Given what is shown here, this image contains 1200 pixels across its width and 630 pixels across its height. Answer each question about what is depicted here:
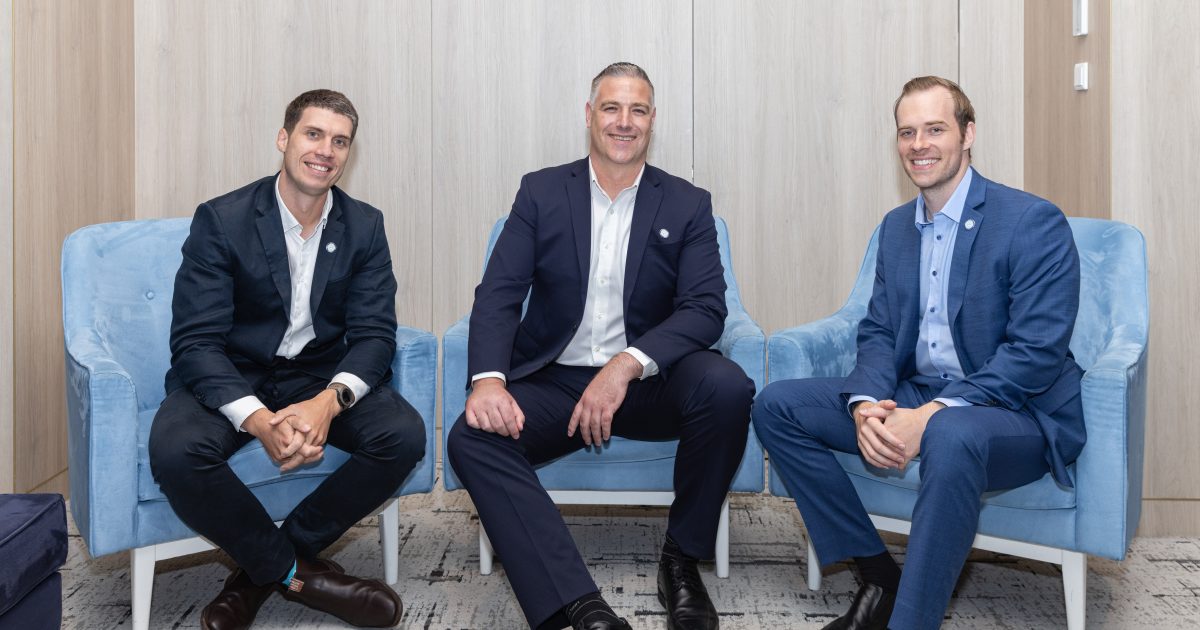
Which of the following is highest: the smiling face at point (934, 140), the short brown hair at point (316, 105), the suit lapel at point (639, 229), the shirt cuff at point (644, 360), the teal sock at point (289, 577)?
the short brown hair at point (316, 105)

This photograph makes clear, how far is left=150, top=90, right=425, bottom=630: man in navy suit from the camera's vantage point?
2.17m

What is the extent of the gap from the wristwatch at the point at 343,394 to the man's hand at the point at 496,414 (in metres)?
0.31

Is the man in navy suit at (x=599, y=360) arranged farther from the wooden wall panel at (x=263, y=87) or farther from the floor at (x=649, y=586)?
the wooden wall panel at (x=263, y=87)

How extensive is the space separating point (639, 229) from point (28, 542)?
1.59m

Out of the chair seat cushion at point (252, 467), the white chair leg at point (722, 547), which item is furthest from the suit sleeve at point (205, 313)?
the white chair leg at point (722, 547)

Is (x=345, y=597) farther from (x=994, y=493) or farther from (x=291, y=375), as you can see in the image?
(x=994, y=493)

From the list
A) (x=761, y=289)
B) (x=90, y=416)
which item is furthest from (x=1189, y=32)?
(x=90, y=416)

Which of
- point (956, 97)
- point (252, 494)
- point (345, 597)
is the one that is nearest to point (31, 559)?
point (252, 494)

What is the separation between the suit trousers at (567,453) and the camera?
2.11 metres

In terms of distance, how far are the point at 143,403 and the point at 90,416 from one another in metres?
0.52

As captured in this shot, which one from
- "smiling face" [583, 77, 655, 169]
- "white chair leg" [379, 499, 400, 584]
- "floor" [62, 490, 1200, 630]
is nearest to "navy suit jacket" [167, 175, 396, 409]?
"white chair leg" [379, 499, 400, 584]

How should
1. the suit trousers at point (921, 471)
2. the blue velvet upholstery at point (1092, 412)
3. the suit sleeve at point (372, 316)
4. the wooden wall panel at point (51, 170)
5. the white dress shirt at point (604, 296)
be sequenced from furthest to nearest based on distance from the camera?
the wooden wall panel at point (51, 170) → the white dress shirt at point (604, 296) → the suit sleeve at point (372, 316) → the blue velvet upholstery at point (1092, 412) → the suit trousers at point (921, 471)

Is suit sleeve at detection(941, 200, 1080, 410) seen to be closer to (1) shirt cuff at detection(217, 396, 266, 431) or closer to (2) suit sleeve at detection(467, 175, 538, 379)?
Answer: (2) suit sleeve at detection(467, 175, 538, 379)

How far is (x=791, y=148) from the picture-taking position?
3.83m
